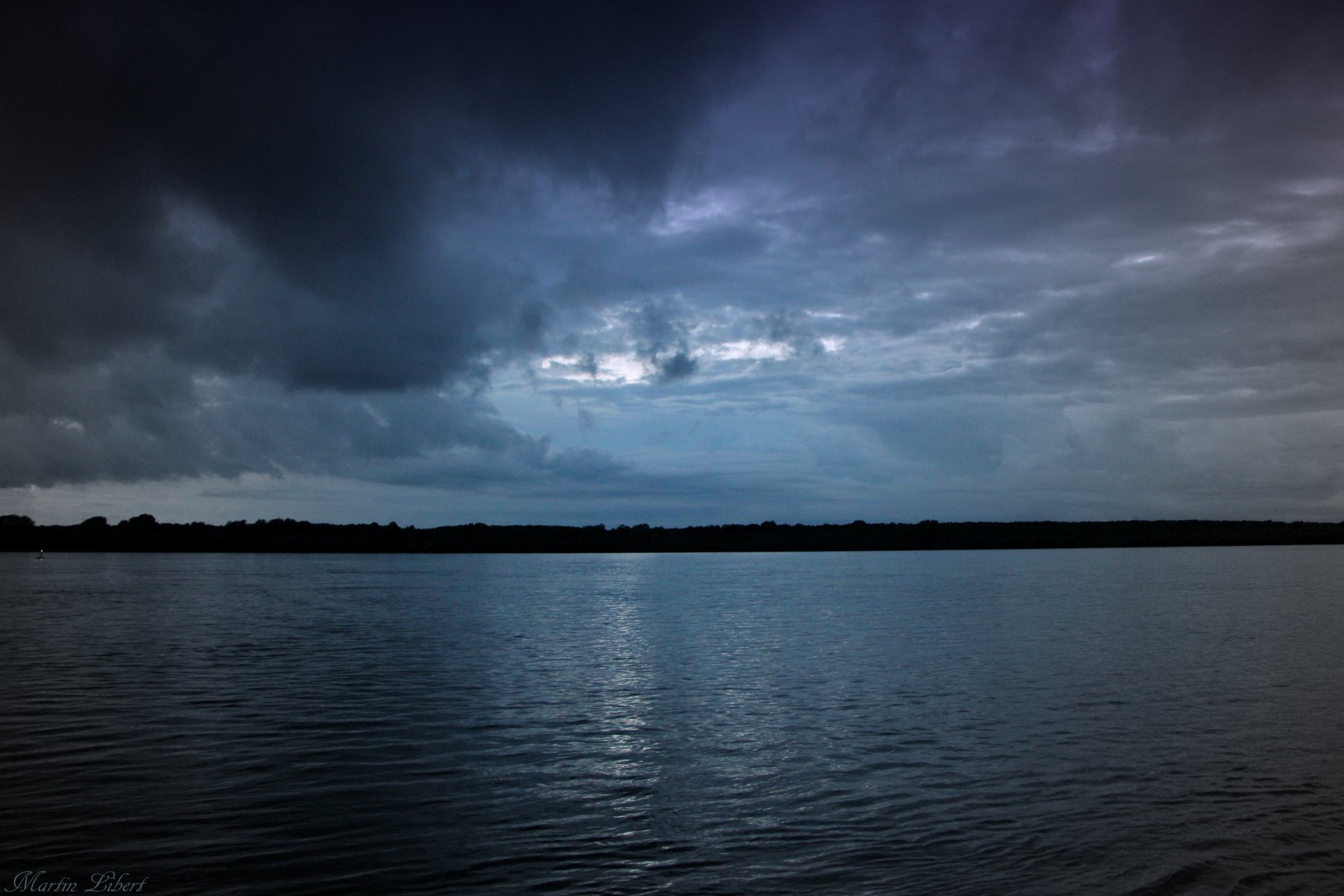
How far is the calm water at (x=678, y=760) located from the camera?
39.0ft

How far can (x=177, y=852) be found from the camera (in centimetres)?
1209

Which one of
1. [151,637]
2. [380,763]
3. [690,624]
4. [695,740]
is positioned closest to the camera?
[380,763]

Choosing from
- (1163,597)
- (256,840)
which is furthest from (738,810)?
(1163,597)

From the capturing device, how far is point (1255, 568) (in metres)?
120

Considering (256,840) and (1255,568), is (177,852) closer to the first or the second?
(256,840)

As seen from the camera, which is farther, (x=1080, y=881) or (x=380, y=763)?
(x=380, y=763)

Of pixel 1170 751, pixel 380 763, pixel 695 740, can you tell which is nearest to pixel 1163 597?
pixel 1170 751

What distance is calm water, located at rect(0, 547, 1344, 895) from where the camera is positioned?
11898 millimetres

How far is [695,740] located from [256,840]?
9749mm

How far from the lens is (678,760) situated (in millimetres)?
17750

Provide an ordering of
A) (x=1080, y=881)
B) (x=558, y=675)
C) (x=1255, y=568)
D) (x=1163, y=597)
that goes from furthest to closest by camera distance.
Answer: (x=1255, y=568) < (x=1163, y=597) < (x=558, y=675) < (x=1080, y=881)

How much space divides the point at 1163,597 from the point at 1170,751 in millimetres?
54130

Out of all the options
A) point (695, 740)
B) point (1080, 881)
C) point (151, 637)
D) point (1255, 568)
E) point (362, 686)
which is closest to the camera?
point (1080, 881)

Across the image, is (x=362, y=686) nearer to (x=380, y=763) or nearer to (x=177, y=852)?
(x=380, y=763)
